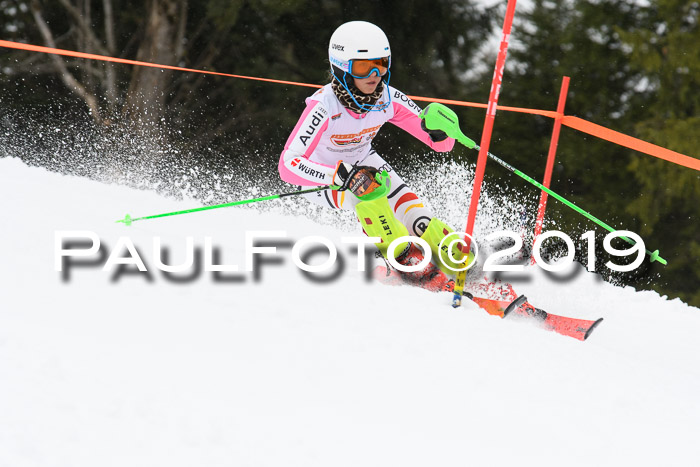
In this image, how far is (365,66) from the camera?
354cm

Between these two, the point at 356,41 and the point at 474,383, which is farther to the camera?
the point at 356,41

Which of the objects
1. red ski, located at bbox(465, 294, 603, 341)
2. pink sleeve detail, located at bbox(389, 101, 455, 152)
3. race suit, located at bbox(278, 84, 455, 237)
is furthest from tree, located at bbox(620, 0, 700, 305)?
red ski, located at bbox(465, 294, 603, 341)

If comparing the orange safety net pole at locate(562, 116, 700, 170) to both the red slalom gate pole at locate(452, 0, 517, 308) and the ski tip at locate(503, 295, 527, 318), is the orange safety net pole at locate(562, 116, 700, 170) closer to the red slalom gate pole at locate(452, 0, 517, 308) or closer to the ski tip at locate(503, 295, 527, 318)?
the red slalom gate pole at locate(452, 0, 517, 308)

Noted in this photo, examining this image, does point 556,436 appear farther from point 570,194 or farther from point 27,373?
point 570,194

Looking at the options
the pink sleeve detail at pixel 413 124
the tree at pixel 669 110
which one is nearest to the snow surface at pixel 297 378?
the pink sleeve detail at pixel 413 124

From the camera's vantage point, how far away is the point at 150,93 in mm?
11305

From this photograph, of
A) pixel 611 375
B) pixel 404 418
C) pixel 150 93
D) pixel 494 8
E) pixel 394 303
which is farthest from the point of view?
pixel 150 93

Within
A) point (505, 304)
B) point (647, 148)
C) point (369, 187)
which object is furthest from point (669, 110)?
point (369, 187)

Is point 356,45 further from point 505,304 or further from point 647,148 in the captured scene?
point 647,148

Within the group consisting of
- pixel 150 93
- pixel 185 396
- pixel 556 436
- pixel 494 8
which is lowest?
pixel 556 436

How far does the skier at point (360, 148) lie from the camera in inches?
138

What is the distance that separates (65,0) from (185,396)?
11.5 metres

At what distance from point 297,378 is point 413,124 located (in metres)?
2.16

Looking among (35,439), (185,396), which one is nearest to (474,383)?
(185,396)
